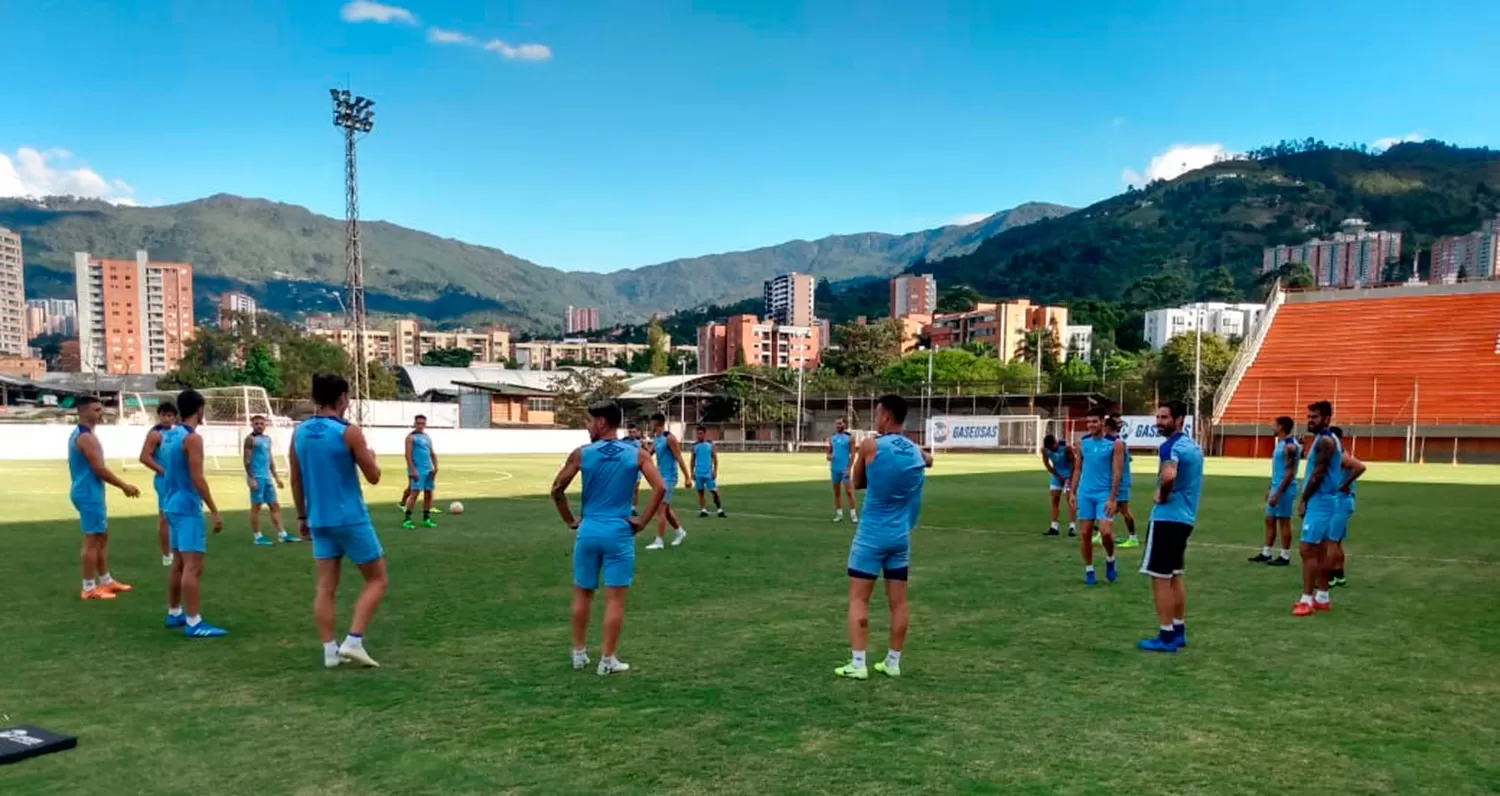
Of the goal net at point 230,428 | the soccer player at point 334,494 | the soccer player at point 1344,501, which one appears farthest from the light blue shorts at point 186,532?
the goal net at point 230,428

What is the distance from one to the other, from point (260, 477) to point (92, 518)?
4408 millimetres

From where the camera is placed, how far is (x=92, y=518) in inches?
352

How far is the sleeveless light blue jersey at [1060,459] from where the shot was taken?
580 inches

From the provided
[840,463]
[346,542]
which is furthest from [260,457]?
[840,463]

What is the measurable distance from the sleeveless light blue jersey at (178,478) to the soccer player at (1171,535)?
798cm

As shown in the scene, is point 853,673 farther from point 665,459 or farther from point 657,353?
point 657,353

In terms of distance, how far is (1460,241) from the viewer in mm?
191250

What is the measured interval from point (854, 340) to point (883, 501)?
110 meters

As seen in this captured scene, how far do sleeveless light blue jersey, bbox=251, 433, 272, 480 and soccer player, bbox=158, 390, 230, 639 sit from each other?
5.66 m

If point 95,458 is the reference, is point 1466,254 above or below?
above

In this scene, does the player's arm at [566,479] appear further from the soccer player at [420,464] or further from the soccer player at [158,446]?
the soccer player at [420,464]

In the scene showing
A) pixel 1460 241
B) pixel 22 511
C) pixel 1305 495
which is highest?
pixel 1460 241

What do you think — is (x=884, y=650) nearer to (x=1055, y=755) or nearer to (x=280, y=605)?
(x=1055, y=755)

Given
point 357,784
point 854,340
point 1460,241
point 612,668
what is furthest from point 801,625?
point 1460,241
